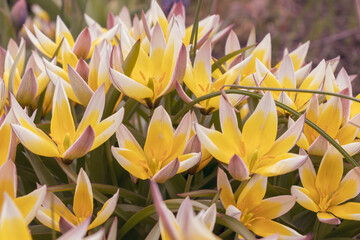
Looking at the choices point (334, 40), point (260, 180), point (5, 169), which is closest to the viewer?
point (5, 169)

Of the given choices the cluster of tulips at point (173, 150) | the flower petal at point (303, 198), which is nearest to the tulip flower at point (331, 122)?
the cluster of tulips at point (173, 150)

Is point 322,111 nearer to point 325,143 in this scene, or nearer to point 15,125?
point 325,143

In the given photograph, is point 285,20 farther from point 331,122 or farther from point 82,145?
point 82,145

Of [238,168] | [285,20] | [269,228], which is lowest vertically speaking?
[285,20]

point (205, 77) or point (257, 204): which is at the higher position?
point (205, 77)

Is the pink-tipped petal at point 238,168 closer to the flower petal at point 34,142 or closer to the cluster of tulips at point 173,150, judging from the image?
the cluster of tulips at point 173,150

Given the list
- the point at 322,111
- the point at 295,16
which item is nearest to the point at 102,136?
the point at 322,111

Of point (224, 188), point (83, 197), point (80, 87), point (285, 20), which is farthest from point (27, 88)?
point (285, 20)
